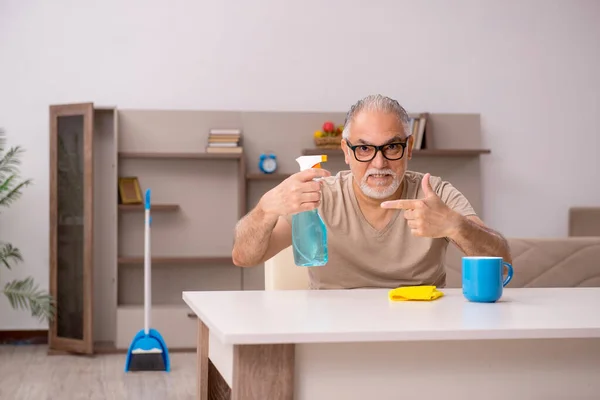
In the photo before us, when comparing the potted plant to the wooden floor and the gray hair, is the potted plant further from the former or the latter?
the gray hair

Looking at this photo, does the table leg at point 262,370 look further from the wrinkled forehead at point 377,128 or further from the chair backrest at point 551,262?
the chair backrest at point 551,262

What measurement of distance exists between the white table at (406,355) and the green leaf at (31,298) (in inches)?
149

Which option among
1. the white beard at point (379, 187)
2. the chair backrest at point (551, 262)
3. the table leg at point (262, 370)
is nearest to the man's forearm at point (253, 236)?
the white beard at point (379, 187)

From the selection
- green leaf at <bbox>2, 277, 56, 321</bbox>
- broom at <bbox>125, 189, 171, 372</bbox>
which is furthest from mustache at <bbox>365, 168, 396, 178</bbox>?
green leaf at <bbox>2, 277, 56, 321</bbox>

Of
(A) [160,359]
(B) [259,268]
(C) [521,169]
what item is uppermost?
(C) [521,169]

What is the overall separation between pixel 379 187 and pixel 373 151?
0.10 m

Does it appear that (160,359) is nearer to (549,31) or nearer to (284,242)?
(284,242)

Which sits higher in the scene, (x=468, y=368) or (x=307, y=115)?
(x=307, y=115)

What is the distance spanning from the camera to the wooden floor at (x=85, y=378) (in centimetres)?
405

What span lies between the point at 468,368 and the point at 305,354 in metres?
0.29

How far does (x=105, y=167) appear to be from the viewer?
5.63 metres

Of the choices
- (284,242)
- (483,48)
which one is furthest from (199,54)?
(284,242)

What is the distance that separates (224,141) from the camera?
18.0 feet

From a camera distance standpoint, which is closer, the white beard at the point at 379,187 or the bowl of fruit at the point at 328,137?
the white beard at the point at 379,187
